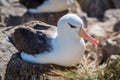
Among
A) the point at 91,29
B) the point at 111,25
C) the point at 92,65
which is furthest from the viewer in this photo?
the point at 111,25

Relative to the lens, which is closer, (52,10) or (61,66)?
(61,66)

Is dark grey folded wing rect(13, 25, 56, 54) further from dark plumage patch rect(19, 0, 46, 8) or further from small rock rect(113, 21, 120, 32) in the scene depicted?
small rock rect(113, 21, 120, 32)

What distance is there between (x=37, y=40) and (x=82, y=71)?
0.60 meters

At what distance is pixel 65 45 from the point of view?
225 inches

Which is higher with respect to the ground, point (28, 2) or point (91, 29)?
point (28, 2)

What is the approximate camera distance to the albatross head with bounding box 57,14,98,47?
563 cm

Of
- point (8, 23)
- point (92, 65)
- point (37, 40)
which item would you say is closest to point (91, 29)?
point (8, 23)

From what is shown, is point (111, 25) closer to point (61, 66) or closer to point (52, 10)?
point (52, 10)

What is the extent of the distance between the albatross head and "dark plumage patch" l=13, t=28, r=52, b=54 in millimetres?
190

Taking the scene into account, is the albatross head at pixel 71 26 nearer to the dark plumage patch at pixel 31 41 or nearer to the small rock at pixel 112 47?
the dark plumage patch at pixel 31 41

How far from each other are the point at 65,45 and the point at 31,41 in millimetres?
382

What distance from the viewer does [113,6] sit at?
452 inches

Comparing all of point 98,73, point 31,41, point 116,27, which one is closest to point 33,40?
point 31,41

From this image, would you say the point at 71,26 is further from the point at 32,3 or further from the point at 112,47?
the point at 32,3
